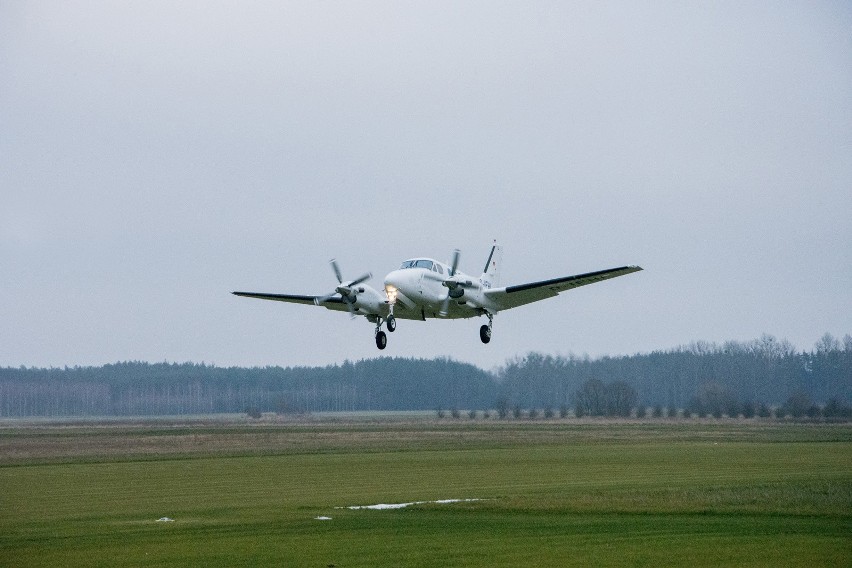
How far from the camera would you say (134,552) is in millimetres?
39969

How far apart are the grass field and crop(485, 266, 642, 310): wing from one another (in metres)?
9.76

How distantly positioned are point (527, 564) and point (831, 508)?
74.8 ft

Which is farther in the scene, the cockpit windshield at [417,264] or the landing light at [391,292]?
the cockpit windshield at [417,264]

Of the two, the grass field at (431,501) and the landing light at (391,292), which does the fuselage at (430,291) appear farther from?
the grass field at (431,501)

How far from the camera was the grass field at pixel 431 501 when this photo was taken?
129 feet

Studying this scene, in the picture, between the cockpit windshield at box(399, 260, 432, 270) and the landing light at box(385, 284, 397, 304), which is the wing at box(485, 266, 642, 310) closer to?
the cockpit windshield at box(399, 260, 432, 270)

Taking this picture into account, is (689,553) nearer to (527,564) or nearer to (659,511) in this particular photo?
(527,564)

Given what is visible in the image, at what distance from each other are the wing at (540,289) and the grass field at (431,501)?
32.0 ft

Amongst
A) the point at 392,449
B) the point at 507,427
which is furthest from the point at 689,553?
the point at 507,427

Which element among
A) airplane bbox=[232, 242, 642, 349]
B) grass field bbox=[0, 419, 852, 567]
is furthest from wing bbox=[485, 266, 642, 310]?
grass field bbox=[0, 419, 852, 567]

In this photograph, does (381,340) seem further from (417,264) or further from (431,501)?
(431,501)

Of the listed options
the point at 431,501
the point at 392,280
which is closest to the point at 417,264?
the point at 392,280

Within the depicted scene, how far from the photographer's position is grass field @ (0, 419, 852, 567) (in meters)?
39.4

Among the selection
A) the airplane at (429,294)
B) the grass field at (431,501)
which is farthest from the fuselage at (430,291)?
the grass field at (431,501)
